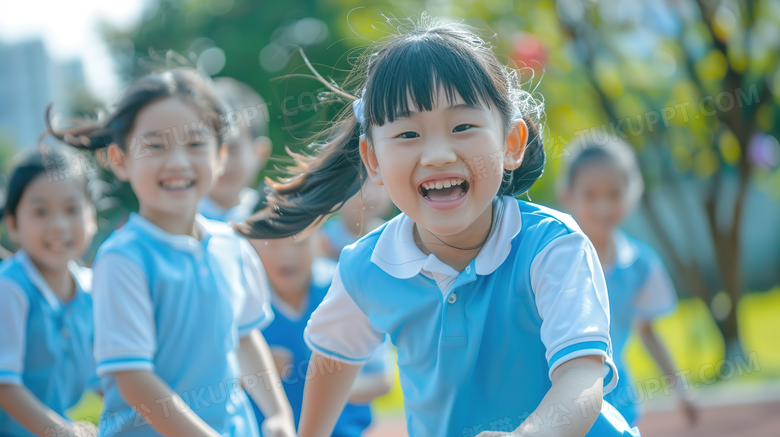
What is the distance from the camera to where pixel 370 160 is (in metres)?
1.93

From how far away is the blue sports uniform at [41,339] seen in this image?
9.46 ft

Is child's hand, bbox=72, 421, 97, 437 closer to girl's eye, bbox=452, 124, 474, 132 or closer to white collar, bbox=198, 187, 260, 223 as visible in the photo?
white collar, bbox=198, 187, 260, 223

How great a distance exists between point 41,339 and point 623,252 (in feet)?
9.16

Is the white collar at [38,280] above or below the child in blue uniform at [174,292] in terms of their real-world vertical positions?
below

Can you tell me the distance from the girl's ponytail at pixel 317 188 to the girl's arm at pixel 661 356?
2.17 m

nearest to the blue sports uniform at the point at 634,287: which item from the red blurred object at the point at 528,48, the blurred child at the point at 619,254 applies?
the blurred child at the point at 619,254

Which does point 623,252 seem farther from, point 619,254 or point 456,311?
point 456,311

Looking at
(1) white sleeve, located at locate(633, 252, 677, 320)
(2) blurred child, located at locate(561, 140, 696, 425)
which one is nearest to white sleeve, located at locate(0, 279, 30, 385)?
(2) blurred child, located at locate(561, 140, 696, 425)

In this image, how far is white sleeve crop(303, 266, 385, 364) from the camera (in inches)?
77.5

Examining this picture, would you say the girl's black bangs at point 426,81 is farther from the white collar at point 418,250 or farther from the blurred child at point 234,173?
the blurred child at point 234,173

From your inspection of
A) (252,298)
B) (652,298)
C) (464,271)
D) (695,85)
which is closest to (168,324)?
(252,298)

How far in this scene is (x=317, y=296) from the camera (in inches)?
135

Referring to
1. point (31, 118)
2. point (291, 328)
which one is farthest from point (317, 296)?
point (31, 118)

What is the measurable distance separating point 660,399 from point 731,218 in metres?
2.03
